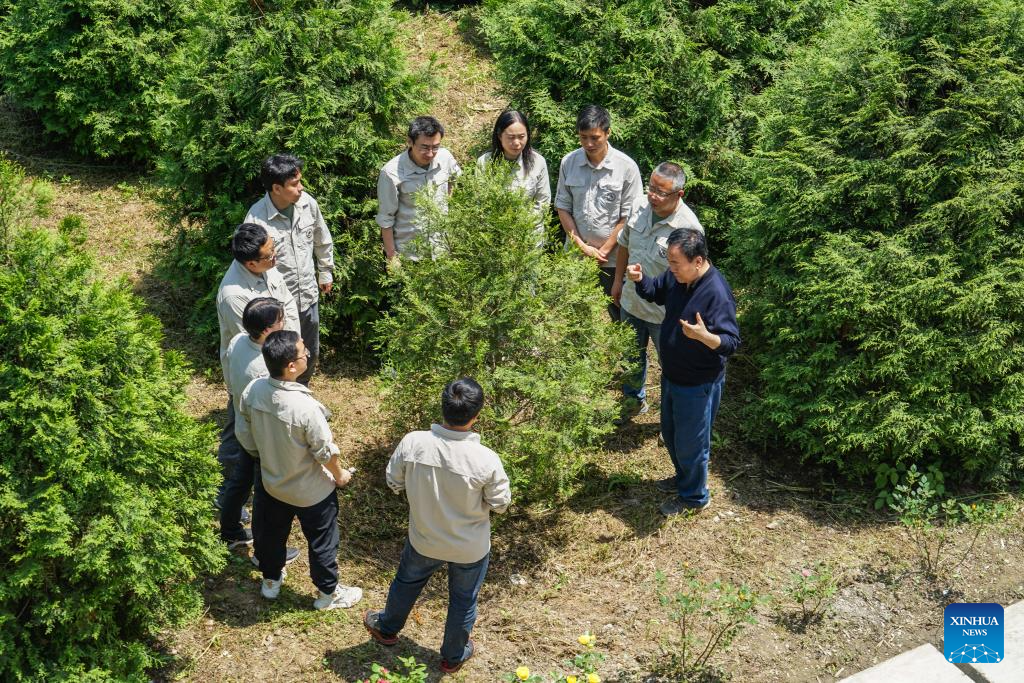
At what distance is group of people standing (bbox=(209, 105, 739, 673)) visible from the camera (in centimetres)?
411

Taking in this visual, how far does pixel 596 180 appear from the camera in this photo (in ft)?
20.7

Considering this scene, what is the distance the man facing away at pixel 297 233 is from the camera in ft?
17.8

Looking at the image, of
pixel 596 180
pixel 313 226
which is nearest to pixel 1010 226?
pixel 596 180

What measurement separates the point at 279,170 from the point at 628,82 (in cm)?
315

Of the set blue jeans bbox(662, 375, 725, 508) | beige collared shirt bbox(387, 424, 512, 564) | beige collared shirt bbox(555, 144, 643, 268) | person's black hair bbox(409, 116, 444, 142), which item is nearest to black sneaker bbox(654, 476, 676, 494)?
blue jeans bbox(662, 375, 725, 508)

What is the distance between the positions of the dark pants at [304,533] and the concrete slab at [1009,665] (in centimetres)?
331

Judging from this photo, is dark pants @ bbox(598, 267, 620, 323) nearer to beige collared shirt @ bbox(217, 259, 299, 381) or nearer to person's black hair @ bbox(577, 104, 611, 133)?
person's black hair @ bbox(577, 104, 611, 133)

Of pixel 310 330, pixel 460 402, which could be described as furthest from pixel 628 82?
pixel 460 402

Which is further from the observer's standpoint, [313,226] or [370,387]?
[370,387]

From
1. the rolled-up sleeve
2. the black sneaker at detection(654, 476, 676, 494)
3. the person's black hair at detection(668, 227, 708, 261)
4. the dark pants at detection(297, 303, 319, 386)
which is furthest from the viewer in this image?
the rolled-up sleeve

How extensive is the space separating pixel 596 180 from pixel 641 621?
9.89ft

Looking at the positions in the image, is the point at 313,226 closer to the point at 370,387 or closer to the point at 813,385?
the point at 370,387

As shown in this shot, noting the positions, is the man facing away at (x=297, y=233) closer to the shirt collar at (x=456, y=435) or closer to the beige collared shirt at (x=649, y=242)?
the beige collared shirt at (x=649, y=242)

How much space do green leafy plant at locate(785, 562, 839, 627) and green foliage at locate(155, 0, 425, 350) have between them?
11.9 ft
